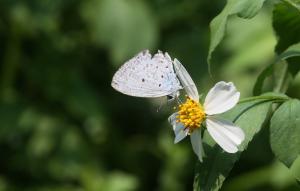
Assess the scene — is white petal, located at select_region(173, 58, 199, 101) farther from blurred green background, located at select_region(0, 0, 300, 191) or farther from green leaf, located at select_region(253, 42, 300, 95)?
blurred green background, located at select_region(0, 0, 300, 191)

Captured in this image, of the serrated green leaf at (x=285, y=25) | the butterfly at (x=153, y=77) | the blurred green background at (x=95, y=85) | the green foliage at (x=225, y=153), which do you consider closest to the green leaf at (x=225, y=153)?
the green foliage at (x=225, y=153)

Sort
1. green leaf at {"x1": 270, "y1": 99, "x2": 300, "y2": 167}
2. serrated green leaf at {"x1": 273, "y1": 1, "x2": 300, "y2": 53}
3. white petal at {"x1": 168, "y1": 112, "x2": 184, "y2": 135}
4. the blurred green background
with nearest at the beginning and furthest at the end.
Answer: green leaf at {"x1": 270, "y1": 99, "x2": 300, "y2": 167} → white petal at {"x1": 168, "y1": 112, "x2": 184, "y2": 135} → serrated green leaf at {"x1": 273, "y1": 1, "x2": 300, "y2": 53} → the blurred green background

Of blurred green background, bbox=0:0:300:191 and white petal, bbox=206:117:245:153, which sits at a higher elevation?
white petal, bbox=206:117:245:153

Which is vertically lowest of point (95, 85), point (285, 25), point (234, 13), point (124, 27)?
point (95, 85)

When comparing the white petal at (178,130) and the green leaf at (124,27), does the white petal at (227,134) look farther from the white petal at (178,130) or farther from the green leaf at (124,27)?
the green leaf at (124,27)

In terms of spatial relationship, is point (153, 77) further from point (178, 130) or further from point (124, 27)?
point (124, 27)

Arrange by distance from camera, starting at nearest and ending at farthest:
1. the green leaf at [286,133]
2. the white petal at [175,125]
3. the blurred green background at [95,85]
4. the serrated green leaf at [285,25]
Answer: the green leaf at [286,133], the white petal at [175,125], the serrated green leaf at [285,25], the blurred green background at [95,85]

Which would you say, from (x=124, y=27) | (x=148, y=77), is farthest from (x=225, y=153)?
(x=124, y=27)

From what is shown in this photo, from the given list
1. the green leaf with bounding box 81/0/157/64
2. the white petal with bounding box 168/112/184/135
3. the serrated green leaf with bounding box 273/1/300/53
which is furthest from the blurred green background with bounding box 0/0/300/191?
the white petal with bounding box 168/112/184/135
